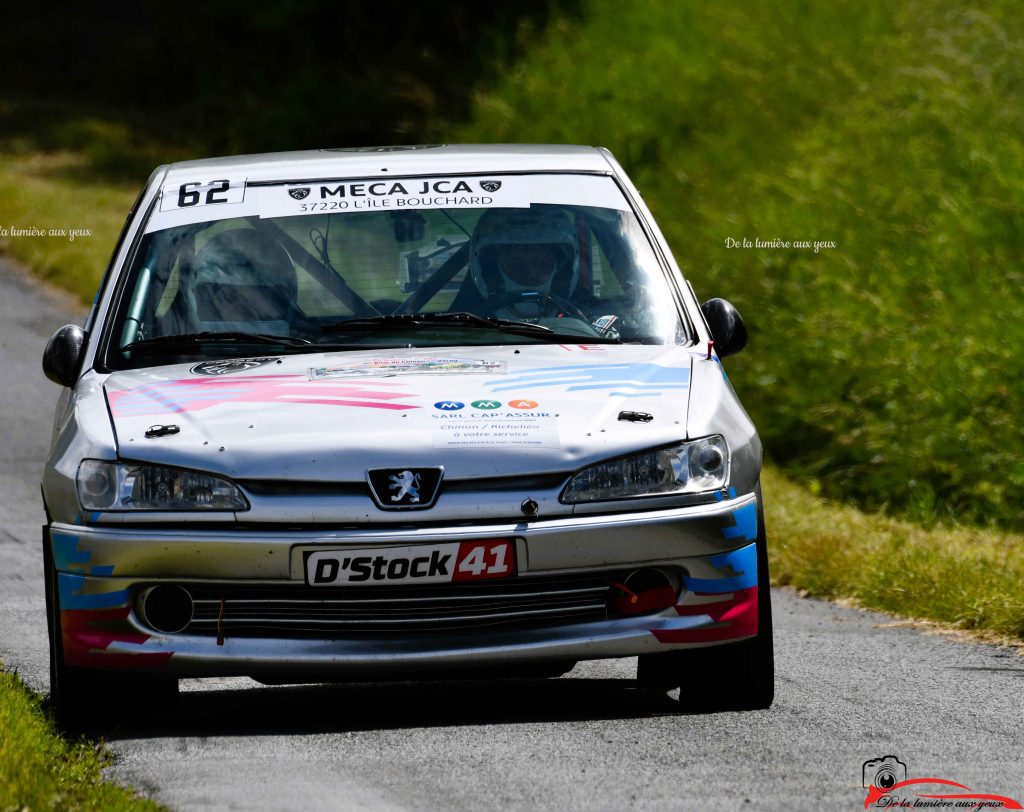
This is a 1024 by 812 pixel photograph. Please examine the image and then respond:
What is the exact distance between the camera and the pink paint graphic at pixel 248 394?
5.27 metres

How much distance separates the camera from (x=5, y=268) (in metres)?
19.5

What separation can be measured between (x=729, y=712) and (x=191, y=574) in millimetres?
1622

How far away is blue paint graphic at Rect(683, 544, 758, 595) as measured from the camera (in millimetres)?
5133

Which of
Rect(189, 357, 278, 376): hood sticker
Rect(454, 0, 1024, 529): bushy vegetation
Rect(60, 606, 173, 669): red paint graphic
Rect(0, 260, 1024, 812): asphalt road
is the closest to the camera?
Rect(0, 260, 1024, 812): asphalt road

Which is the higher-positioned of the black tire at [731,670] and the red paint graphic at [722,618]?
the red paint graphic at [722,618]

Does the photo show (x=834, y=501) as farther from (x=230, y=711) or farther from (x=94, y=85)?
(x=94, y=85)

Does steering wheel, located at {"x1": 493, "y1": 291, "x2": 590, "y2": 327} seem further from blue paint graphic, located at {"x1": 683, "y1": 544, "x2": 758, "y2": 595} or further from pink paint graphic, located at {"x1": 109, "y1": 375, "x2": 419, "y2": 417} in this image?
blue paint graphic, located at {"x1": 683, "y1": 544, "x2": 758, "y2": 595}

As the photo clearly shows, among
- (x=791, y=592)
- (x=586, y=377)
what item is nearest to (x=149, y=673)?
(x=586, y=377)

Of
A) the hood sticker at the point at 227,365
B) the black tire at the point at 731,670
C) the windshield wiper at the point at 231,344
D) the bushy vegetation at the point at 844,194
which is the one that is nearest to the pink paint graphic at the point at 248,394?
the hood sticker at the point at 227,365

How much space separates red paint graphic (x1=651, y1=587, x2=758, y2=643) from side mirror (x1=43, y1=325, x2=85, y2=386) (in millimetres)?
2073

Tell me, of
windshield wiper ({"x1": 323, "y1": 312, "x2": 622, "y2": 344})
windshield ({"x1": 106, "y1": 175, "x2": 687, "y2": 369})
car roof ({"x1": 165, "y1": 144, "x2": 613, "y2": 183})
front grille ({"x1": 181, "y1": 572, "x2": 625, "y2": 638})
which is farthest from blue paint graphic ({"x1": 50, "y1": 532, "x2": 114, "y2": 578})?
car roof ({"x1": 165, "y1": 144, "x2": 613, "y2": 183})

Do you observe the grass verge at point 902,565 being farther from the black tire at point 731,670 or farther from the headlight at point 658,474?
the headlight at point 658,474

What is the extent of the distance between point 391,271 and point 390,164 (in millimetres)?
555

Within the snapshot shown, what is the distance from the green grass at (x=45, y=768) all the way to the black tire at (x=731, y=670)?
1.59 meters
